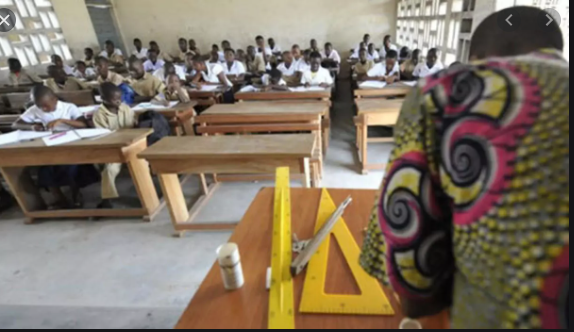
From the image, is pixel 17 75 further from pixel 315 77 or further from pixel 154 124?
pixel 315 77

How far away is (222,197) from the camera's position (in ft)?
9.68

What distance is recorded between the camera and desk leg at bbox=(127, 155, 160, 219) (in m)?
2.44

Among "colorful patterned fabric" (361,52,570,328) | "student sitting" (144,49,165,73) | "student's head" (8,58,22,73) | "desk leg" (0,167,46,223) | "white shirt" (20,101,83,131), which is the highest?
"student's head" (8,58,22,73)

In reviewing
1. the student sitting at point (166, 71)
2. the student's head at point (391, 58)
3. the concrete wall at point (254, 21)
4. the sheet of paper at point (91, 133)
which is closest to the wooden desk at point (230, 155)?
the sheet of paper at point (91, 133)

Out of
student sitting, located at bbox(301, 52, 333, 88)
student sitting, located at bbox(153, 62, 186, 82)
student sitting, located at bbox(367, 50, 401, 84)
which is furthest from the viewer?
student sitting, located at bbox(301, 52, 333, 88)

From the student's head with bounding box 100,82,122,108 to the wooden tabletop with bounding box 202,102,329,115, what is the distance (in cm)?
79

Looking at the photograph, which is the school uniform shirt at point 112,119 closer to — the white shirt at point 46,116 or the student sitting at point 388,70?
the white shirt at point 46,116

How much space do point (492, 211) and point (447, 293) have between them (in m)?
0.24

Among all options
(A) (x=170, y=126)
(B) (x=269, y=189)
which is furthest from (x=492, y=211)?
(A) (x=170, y=126)

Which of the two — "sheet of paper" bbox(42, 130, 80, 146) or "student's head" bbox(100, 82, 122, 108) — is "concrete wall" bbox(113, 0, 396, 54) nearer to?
"student's head" bbox(100, 82, 122, 108)

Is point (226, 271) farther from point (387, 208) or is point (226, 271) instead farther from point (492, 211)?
point (492, 211)

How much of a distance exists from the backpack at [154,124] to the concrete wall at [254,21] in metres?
7.78

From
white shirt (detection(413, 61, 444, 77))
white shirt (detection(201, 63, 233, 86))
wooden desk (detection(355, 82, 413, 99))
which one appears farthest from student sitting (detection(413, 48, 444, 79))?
white shirt (detection(201, 63, 233, 86))

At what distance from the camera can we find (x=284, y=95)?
3.91m
